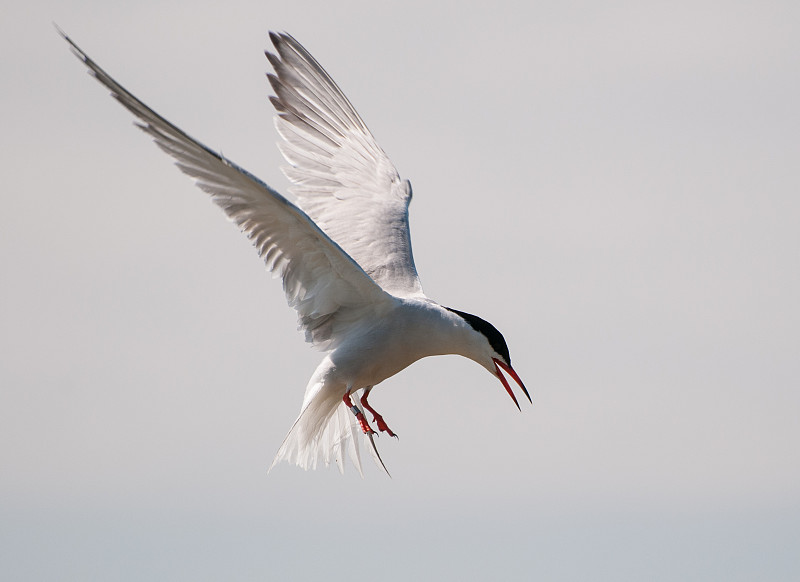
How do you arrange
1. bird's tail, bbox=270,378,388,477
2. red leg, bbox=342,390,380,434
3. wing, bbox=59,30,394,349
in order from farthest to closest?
bird's tail, bbox=270,378,388,477
red leg, bbox=342,390,380,434
wing, bbox=59,30,394,349

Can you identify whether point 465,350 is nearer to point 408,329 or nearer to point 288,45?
point 408,329

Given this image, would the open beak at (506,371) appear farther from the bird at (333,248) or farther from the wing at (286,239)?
the wing at (286,239)

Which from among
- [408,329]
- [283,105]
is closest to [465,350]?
[408,329]

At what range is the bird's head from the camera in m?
9.13

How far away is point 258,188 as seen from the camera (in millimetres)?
7742

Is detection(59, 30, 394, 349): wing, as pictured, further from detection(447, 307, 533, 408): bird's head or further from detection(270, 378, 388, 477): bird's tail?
detection(447, 307, 533, 408): bird's head

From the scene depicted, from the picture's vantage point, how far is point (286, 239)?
8.37 m

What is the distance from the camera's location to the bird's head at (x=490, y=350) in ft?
30.0

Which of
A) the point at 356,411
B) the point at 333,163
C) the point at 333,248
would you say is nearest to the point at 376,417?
the point at 356,411

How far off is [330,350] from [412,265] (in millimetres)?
1490

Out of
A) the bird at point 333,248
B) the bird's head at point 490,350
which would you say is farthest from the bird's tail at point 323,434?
the bird's head at point 490,350

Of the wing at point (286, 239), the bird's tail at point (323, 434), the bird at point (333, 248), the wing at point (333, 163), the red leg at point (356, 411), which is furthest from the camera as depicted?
the wing at point (333, 163)

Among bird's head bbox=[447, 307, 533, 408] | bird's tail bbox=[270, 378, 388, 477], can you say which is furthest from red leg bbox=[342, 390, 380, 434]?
bird's head bbox=[447, 307, 533, 408]

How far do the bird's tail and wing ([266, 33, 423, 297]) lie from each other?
151 centimetres
